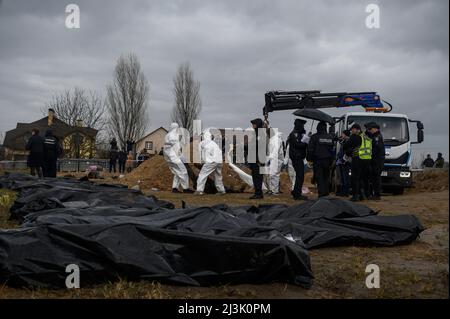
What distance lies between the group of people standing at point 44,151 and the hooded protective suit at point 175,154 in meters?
4.33

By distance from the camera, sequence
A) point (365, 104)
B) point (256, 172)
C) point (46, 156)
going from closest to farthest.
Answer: point (256, 172) → point (46, 156) → point (365, 104)

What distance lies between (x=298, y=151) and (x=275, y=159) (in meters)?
1.47

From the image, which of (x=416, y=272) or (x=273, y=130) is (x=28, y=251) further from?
(x=273, y=130)

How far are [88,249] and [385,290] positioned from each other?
2367mm

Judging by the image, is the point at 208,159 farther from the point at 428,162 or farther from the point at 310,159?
the point at 428,162

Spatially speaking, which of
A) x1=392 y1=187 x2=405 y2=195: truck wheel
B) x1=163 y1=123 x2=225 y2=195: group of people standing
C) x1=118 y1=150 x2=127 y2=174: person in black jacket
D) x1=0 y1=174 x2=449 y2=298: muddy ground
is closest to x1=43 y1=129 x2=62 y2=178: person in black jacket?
x1=163 y1=123 x2=225 y2=195: group of people standing

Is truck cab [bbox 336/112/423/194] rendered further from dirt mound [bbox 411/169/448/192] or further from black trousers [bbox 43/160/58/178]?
black trousers [bbox 43/160/58/178]

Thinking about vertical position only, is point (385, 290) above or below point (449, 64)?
below

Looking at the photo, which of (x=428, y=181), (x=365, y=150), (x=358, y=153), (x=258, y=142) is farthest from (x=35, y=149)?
(x=428, y=181)

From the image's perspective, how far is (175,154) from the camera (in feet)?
43.4

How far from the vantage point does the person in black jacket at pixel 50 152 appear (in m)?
14.9

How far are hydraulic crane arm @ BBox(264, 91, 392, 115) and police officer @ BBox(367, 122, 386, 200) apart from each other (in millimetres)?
5023
